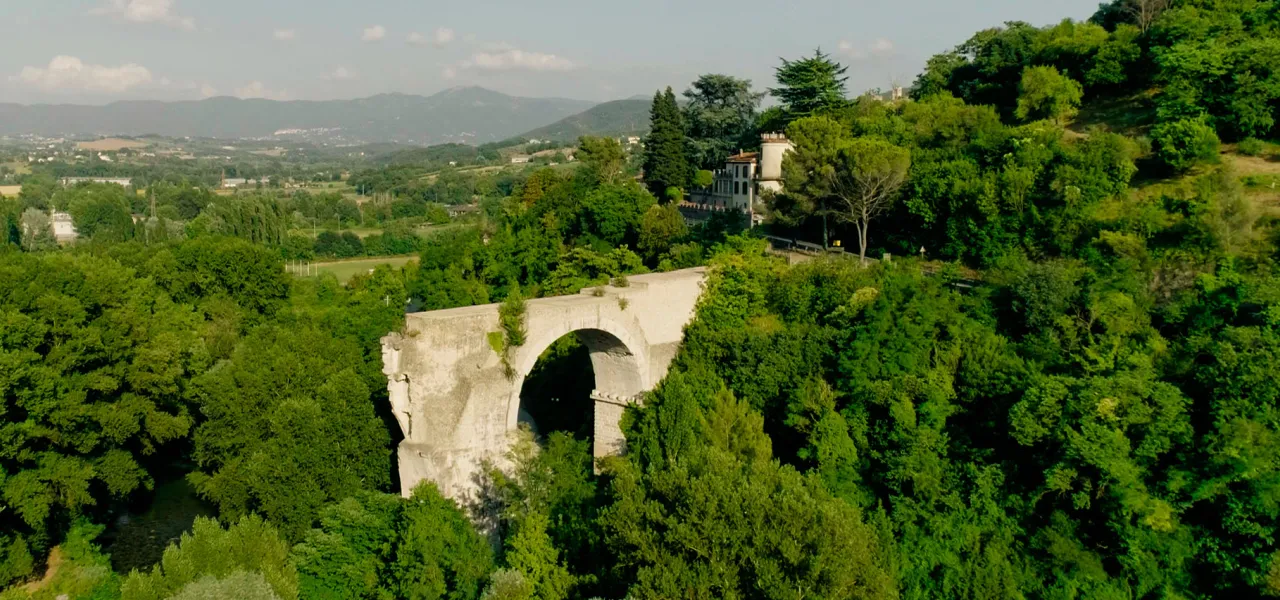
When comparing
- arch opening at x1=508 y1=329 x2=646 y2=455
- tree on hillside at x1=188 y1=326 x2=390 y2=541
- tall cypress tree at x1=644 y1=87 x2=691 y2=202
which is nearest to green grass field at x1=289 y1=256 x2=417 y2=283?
tall cypress tree at x1=644 y1=87 x2=691 y2=202

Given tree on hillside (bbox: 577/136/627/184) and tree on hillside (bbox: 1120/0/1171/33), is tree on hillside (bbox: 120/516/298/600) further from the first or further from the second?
tree on hillside (bbox: 1120/0/1171/33)

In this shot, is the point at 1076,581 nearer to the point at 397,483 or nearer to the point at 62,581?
the point at 397,483

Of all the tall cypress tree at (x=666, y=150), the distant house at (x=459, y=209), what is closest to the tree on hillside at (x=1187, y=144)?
the tall cypress tree at (x=666, y=150)

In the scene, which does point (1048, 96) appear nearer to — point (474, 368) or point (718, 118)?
point (718, 118)

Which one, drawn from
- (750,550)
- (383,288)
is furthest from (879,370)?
(383,288)

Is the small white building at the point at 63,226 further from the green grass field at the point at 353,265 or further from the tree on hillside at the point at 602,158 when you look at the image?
the tree on hillside at the point at 602,158

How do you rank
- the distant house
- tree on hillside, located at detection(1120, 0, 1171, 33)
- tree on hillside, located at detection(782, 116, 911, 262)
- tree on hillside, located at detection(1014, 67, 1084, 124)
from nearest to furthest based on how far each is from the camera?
tree on hillside, located at detection(782, 116, 911, 262) < tree on hillside, located at detection(1014, 67, 1084, 124) < tree on hillside, located at detection(1120, 0, 1171, 33) < the distant house
